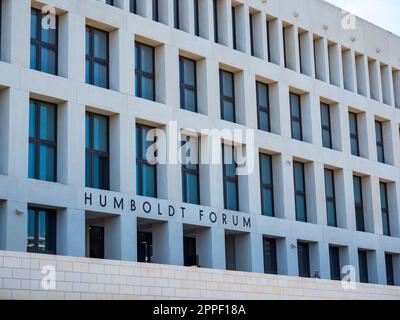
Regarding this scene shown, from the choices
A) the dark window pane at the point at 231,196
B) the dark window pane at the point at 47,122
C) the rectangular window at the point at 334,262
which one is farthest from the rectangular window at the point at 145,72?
the rectangular window at the point at 334,262

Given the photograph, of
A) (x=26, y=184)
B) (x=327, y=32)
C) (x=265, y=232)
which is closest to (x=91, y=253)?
(x=26, y=184)

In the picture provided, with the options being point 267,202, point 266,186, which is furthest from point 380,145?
point 267,202

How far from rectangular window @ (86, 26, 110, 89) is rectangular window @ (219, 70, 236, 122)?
263 inches

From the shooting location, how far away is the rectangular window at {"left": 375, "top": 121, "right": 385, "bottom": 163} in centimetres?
4903

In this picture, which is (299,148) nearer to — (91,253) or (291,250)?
(291,250)

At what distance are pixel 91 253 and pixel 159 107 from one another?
6540 mm

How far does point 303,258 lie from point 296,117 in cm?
699

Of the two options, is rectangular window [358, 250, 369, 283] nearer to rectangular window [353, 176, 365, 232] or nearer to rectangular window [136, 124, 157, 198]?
rectangular window [353, 176, 365, 232]

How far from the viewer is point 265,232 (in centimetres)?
3953

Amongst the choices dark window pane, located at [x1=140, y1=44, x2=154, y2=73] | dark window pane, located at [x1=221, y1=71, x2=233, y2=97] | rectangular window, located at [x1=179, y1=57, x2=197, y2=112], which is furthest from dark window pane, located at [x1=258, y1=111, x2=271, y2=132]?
dark window pane, located at [x1=140, y1=44, x2=154, y2=73]

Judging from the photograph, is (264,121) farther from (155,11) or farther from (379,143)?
(379,143)

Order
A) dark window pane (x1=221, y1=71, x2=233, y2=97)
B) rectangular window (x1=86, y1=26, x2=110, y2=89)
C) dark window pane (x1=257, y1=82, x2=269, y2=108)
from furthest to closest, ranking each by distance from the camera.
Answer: dark window pane (x1=257, y1=82, x2=269, y2=108), dark window pane (x1=221, y1=71, x2=233, y2=97), rectangular window (x1=86, y1=26, x2=110, y2=89)
